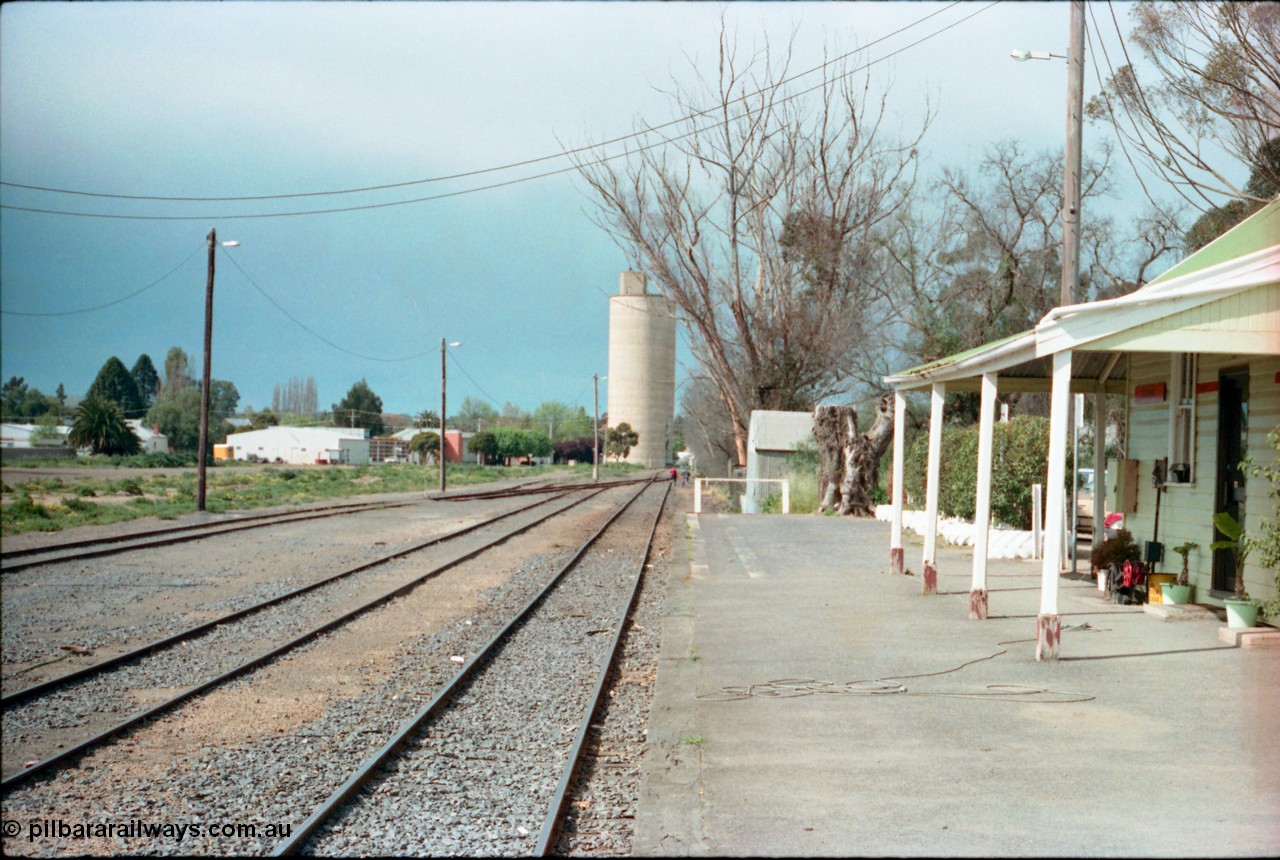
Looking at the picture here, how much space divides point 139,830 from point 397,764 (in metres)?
Result: 1.54

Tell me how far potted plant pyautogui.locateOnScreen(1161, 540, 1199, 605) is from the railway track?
558 centimetres

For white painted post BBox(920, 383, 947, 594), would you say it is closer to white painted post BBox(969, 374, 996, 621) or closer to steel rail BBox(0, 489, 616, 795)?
white painted post BBox(969, 374, 996, 621)

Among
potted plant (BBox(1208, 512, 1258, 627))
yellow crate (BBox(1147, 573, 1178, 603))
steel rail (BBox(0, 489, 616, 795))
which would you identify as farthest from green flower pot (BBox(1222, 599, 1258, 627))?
steel rail (BBox(0, 489, 616, 795))

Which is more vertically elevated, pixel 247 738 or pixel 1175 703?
pixel 1175 703

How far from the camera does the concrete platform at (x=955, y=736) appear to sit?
4.77 metres

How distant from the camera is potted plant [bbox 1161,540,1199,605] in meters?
10.5

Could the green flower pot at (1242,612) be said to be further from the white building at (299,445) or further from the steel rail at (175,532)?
the white building at (299,445)

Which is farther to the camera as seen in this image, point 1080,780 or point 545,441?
point 545,441

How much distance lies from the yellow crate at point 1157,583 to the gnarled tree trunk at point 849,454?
56.3 feet

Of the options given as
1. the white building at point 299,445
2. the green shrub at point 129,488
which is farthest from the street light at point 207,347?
the white building at point 299,445

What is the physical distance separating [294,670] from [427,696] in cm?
173

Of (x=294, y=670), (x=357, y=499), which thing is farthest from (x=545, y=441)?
(x=294, y=670)

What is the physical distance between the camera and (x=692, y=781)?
18.8 feet

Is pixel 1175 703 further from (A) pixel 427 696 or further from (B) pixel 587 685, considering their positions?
(A) pixel 427 696
